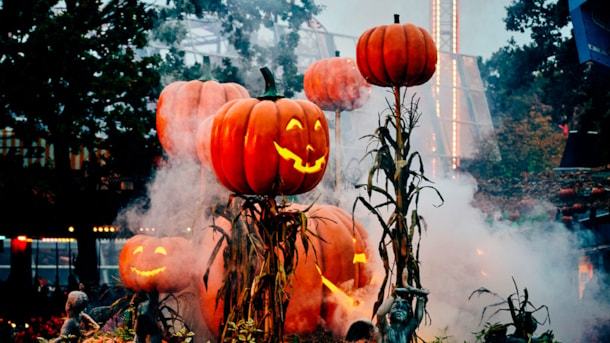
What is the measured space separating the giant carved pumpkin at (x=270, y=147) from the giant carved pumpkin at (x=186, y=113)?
1.82 meters

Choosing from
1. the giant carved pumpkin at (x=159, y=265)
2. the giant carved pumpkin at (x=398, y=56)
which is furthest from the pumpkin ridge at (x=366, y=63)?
the giant carved pumpkin at (x=159, y=265)

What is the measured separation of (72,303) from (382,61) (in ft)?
10.9

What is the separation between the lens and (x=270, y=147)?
4.60 metres

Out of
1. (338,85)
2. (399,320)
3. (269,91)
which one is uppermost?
(338,85)

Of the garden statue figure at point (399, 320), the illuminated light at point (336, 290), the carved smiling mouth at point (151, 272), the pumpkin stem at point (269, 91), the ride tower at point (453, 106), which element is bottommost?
the illuminated light at point (336, 290)

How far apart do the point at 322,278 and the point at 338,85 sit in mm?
2576

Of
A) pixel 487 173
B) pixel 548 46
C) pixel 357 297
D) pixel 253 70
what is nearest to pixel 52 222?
pixel 253 70

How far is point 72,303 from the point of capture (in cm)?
554

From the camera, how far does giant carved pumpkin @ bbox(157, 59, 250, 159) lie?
659 cm

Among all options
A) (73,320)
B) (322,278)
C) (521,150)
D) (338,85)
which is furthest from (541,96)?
(73,320)

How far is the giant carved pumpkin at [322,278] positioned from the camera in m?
6.27

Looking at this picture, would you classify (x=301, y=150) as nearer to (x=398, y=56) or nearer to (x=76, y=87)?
(x=398, y=56)

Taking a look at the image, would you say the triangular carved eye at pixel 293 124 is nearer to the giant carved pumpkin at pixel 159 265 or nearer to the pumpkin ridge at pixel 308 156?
the pumpkin ridge at pixel 308 156

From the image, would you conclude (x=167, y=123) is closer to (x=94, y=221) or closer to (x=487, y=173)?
(x=94, y=221)
